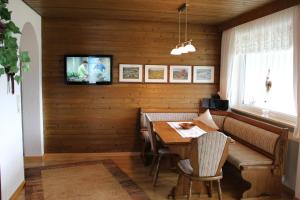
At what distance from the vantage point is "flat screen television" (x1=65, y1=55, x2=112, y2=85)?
488 centimetres

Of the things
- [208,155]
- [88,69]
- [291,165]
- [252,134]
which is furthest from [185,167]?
[88,69]

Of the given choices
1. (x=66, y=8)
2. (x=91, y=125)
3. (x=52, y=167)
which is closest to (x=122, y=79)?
(x=91, y=125)

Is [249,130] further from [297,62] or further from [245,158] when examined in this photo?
[297,62]

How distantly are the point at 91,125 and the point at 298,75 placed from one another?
3421mm

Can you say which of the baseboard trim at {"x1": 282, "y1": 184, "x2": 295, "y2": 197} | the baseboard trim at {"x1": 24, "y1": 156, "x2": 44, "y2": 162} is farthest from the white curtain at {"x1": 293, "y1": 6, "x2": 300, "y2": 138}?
the baseboard trim at {"x1": 24, "y1": 156, "x2": 44, "y2": 162}

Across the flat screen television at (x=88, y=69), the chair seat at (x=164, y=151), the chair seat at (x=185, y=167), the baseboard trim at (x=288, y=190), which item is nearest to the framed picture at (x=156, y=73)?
the flat screen television at (x=88, y=69)

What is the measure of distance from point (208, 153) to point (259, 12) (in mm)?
2288

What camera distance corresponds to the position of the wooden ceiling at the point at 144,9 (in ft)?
12.3

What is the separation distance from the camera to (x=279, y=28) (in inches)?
148

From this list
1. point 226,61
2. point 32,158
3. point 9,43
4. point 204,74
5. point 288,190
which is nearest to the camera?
point 9,43

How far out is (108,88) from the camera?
506 cm

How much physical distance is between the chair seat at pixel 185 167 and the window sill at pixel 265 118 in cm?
142

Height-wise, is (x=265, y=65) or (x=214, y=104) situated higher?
(x=265, y=65)

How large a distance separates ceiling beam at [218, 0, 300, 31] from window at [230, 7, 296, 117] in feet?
0.31
